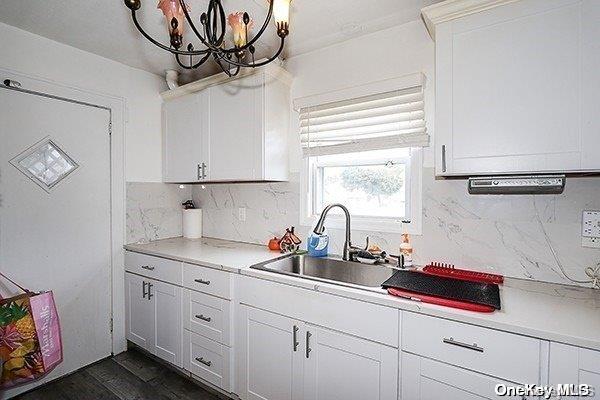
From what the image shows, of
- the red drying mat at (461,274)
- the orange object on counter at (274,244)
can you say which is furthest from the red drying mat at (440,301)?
the orange object on counter at (274,244)

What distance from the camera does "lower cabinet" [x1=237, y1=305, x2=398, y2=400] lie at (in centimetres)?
135

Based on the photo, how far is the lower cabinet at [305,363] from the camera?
1.35m

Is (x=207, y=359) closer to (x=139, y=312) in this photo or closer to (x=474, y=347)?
(x=139, y=312)

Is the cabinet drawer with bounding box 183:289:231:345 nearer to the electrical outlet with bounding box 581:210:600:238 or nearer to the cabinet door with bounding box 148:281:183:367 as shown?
the cabinet door with bounding box 148:281:183:367

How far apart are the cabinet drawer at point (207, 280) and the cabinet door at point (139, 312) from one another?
0.48 metres

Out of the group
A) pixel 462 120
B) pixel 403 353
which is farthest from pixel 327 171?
pixel 403 353

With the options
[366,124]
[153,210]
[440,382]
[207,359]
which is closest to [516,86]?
[366,124]

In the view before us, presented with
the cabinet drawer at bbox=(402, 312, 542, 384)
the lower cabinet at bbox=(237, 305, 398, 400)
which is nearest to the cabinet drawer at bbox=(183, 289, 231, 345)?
the lower cabinet at bbox=(237, 305, 398, 400)

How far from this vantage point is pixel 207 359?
1919 mm

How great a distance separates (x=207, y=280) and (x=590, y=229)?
2.02m

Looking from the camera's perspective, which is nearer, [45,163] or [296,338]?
[296,338]

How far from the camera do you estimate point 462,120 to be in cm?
142

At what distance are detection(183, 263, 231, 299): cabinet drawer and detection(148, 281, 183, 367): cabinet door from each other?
14 centimetres

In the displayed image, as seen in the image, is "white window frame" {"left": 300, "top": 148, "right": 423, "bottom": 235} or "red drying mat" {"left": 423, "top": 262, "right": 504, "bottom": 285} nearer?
"red drying mat" {"left": 423, "top": 262, "right": 504, "bottom": 285}
